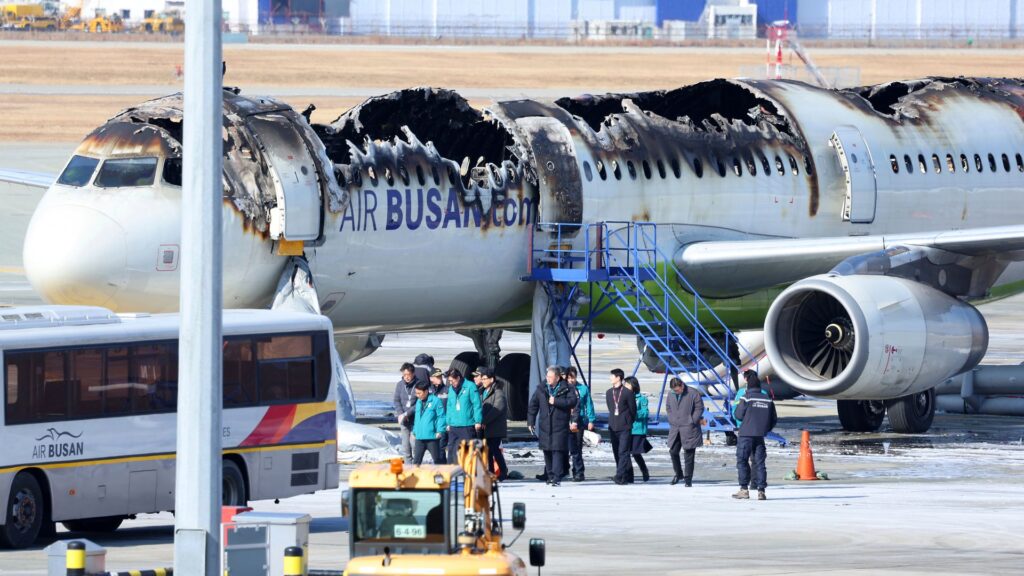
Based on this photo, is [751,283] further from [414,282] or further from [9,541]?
[9,541]

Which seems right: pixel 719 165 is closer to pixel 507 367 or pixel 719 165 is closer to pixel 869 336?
pixel 507 367

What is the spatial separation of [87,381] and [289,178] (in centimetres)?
640

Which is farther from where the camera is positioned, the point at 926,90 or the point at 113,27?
the point at 113,27

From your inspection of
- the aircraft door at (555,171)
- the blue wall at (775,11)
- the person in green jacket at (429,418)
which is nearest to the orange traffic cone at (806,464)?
the person in green jacket at (429,418)

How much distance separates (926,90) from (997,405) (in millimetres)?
5536

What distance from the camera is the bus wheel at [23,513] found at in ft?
62.4

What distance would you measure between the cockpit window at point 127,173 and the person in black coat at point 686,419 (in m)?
7.09

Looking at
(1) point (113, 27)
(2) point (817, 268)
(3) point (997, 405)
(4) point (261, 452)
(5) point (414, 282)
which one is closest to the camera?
(4) point (261, 452)

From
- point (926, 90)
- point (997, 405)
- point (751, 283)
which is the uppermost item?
point (926, 90)

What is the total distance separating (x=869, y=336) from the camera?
2758 cm

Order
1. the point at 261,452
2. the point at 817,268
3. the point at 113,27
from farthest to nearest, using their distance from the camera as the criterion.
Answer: the point at 113,27, the point at 817,268, the point at 261,452

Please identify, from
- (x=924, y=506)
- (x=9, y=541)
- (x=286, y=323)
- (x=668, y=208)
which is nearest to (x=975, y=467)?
(x=924, y=506)

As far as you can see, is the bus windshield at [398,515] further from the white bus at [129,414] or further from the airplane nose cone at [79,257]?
the airplane nose cone at [79,257]

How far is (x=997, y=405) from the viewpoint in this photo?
1334 inches
